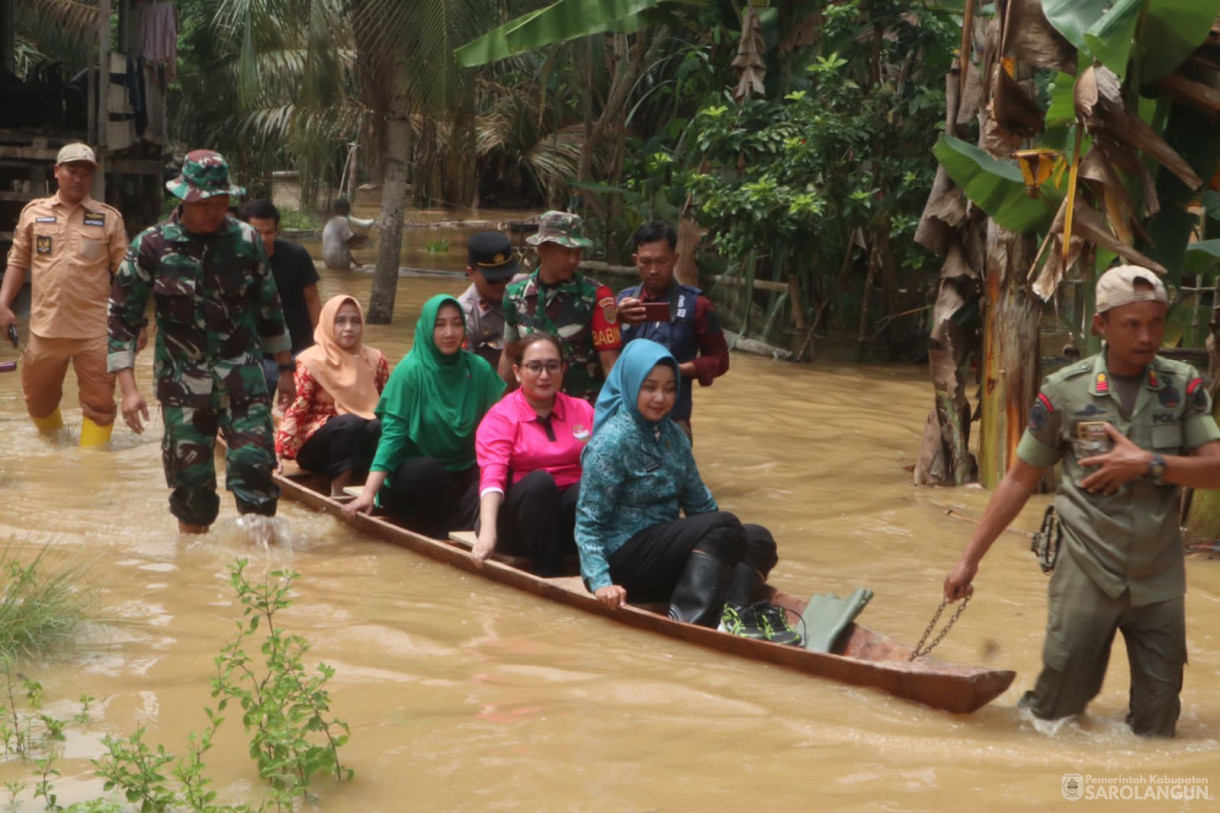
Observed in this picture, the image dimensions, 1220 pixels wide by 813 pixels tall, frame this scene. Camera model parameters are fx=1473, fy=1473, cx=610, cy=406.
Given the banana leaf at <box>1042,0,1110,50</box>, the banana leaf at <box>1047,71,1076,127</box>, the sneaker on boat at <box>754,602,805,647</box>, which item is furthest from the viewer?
the banana leaf at <box>1047,71,1076,127</box>

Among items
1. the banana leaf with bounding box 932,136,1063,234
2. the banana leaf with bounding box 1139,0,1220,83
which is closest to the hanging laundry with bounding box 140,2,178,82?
the banana leaf with bounding box 932,136,1063,234

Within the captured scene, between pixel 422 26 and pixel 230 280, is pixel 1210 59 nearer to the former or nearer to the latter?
pixel 230 280

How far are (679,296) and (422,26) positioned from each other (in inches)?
295

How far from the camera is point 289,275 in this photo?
27.3 ft

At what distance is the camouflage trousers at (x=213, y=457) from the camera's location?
21.9 ft

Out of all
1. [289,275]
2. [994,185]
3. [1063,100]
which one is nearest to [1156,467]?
[1063,100]

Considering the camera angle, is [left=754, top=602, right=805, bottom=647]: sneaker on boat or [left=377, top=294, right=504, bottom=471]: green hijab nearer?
[left=754, top=602, right=805, bottom=647]: sneaker on boat

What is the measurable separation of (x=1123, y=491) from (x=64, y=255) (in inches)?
272

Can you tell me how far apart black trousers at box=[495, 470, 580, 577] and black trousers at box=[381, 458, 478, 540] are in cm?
62

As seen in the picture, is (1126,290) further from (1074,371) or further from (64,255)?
(64,255)

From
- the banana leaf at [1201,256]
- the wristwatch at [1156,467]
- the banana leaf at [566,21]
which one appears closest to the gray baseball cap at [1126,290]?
the wristwatch at [1156,467]

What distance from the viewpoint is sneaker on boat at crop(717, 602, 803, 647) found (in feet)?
18.0

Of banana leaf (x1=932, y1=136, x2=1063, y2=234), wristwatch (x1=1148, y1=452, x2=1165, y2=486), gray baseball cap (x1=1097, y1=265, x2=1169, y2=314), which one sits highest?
banana leaf (x1=932, y1=136, x2=1063, y2=234)

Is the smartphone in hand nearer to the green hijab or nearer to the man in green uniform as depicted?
the green hijab
